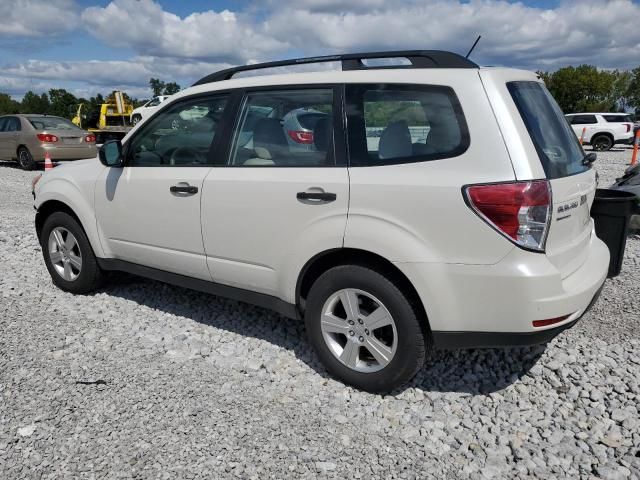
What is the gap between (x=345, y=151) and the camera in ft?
10.3

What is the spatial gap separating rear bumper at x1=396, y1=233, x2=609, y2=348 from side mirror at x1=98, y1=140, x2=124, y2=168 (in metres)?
2.48

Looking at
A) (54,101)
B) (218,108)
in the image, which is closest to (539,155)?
(218,108)

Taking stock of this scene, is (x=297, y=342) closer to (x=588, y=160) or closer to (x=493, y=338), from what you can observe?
(x=493, y=338)

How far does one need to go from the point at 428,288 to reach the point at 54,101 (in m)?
110

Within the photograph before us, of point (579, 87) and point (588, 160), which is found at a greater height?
point (588, 160)

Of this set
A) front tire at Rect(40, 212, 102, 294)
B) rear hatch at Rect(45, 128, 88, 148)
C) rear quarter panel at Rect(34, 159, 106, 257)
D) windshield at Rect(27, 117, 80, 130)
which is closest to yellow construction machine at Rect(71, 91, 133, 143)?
windshield at Rect(27, 117, 80, 130)

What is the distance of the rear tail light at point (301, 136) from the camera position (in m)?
3.33

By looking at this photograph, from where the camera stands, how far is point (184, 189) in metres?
3.74

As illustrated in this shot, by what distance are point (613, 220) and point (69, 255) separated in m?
4.42

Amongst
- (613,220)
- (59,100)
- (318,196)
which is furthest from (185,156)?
(59,100)

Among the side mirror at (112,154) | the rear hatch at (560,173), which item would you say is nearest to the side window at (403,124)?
the rear hatch at (560,173)

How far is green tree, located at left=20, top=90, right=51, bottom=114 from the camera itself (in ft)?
310

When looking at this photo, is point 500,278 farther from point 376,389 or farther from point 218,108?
point 218,108

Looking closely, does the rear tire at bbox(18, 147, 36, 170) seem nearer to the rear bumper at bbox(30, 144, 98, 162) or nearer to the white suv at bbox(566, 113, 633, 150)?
the rear bumper at bbox(30, 144, 98, 162)
